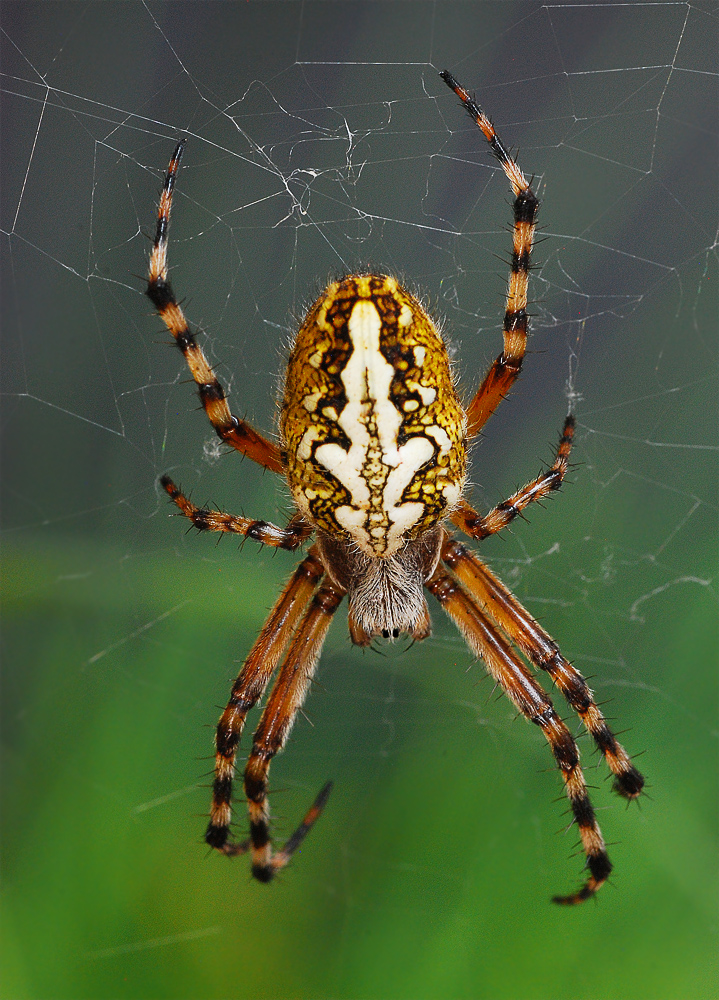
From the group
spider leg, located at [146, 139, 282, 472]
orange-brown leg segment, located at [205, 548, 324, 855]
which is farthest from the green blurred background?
spider leg, located at [146, 139, 282, 472]

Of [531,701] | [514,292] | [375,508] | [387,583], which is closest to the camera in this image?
[375,508]

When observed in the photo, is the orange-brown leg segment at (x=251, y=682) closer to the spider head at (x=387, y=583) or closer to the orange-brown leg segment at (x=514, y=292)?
the spider head at (x=387, y=583)

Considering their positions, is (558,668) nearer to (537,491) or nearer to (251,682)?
(537,491)

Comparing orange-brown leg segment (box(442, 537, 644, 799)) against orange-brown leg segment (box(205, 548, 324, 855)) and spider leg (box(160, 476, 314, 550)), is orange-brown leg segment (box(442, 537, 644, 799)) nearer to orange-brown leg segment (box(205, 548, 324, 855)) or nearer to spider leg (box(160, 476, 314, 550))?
orange-brown leg segment (box(205, 548, 324, 855))

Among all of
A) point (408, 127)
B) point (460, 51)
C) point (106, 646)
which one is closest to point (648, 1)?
point (460, 51)

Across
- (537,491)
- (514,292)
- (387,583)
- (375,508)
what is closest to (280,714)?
(387,583)

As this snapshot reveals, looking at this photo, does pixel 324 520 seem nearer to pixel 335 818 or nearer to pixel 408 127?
pixel 408 127

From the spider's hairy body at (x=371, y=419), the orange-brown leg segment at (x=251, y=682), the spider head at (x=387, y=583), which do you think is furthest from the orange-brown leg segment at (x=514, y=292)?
the orange-brown leg segment at (x=251, y=682)
